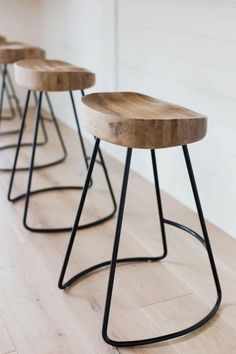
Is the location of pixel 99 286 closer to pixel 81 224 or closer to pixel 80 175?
pixel 81 224

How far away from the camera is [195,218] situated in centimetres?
205

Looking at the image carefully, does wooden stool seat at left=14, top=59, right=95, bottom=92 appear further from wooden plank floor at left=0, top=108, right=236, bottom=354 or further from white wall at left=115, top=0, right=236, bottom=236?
wooden plank floor at left=0, top=108, right=236, bottom=354

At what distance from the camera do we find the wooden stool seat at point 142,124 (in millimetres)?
1206

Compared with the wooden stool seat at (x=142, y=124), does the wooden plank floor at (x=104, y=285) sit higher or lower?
lower

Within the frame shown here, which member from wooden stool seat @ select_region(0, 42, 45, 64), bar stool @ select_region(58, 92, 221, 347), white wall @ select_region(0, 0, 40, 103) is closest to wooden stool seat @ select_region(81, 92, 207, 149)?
bar stool @ select_region(58, 92, 221, 347)

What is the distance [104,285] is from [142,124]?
24.5 inches

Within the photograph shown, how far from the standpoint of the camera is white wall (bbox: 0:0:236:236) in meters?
1.81

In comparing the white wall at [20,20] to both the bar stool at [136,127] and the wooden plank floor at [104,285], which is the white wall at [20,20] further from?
the bar stool at [136,127]

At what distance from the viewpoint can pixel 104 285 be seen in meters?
1.60

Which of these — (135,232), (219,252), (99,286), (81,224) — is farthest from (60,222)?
(219,252)

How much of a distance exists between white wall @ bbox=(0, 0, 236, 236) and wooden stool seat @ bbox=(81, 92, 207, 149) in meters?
0.49

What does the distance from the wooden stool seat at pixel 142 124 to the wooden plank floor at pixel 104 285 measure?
520 mm

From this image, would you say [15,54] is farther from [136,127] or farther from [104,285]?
[136,127]

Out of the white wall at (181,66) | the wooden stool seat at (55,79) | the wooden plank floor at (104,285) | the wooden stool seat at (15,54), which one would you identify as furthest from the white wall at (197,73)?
the wooden stool seat at (15,54)
